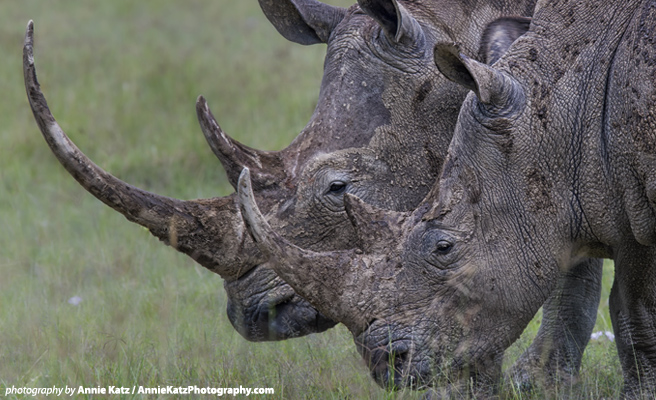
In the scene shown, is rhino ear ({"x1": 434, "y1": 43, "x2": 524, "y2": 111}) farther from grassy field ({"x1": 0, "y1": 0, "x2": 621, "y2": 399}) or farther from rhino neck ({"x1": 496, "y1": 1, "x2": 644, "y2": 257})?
grassy field ({"x1": 0, "y1": 0, "x2": 621, "y2": 399})

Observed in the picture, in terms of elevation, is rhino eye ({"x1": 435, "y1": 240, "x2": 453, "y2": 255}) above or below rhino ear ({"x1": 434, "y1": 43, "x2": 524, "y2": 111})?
below

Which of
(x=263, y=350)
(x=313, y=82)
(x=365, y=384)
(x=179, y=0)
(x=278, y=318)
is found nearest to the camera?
(x=365, y=384)

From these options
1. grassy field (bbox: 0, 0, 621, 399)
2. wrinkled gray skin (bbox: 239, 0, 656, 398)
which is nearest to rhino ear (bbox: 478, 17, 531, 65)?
wrinkled gray skin (bbox: 239, 0, 656, 398)

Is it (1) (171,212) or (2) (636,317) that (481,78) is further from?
(1) (171,212)

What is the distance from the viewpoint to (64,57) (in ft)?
37.7

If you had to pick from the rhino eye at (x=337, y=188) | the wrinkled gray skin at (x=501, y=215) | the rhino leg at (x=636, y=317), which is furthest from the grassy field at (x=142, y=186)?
the rhino eye at (x=337, y=188)

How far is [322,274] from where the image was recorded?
12.4 feet

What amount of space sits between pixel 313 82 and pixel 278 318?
605cm

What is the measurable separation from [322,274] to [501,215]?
74 centimetres

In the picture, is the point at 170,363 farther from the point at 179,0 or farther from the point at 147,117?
the point at 179,0

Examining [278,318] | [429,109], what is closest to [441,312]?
[278,318]

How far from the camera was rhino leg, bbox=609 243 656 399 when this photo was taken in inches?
161

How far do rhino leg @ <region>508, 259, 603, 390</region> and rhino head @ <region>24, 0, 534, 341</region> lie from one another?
1.16 m

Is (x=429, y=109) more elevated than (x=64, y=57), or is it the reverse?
(x=64, y=57)
